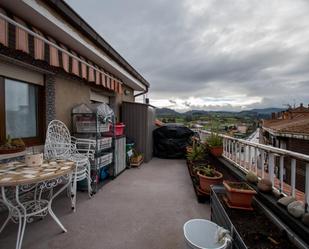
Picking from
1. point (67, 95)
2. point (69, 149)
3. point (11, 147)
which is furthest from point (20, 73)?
point (69, 149)

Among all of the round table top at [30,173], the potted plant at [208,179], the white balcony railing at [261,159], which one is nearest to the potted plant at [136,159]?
the white balcony railing at [261,159]

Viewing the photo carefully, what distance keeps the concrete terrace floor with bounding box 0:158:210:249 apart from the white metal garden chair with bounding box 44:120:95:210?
1.37ft

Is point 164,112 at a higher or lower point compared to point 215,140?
higher

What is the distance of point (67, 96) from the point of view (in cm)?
403

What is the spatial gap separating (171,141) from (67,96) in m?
4.20

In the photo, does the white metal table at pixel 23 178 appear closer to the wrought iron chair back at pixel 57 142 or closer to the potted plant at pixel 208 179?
the wrought iron chair back at pixel 57 142

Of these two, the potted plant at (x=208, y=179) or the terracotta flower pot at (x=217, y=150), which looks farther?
the terracotta flower pot at (x=217, y=150)

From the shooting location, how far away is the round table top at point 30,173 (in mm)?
1692

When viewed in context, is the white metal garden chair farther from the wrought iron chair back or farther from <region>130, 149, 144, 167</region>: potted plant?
<region>130, 149, 144, 167</region>: potted plant

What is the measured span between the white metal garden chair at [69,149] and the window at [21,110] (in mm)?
323

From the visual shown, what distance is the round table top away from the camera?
1692 mm

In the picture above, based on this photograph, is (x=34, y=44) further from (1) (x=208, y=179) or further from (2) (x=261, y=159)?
(2) (x=261, y=159)

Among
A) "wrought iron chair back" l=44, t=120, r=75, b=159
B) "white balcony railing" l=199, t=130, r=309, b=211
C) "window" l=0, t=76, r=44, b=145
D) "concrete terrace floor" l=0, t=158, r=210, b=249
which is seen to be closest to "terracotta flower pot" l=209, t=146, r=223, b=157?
"white balcony railing" l=199, t=130, r=309, b=211

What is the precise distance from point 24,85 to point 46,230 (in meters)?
2.37
